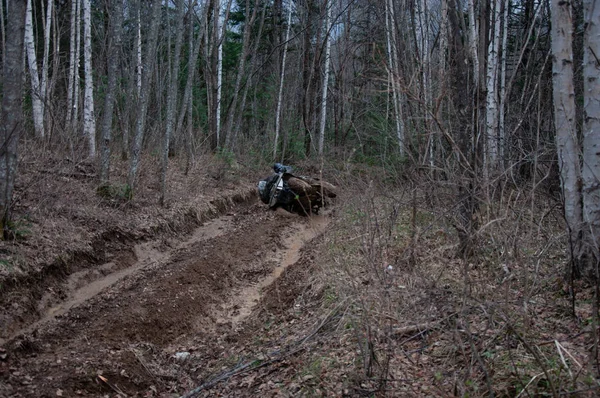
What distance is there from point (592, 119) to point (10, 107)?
6.85 meters

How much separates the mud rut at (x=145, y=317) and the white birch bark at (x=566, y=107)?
152 inches

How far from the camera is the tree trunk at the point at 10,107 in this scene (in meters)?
6.43

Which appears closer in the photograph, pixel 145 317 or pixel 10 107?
pixel 145 317

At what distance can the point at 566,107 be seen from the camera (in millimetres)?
4148

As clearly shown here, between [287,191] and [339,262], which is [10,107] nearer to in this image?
[339,262]

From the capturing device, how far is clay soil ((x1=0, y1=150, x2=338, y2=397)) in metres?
4.58

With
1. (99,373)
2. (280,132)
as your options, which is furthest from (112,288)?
(280,132)

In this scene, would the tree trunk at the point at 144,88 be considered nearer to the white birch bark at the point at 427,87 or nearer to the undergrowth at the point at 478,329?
the white birch bark at the point at 427,87

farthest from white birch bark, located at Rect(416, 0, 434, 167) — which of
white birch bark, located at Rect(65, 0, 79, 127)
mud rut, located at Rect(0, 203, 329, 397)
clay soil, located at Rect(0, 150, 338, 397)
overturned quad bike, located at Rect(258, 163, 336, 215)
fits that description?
white birch bark, located at Rect(65, 0, 79, 127)

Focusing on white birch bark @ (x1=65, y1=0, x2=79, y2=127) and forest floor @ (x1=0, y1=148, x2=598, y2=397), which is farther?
white birch bark @ (x1=65, y1=0, x2=79, y2=127)

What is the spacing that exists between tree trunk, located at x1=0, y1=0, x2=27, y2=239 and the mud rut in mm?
1411

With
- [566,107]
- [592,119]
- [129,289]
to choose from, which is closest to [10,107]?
[129,289]

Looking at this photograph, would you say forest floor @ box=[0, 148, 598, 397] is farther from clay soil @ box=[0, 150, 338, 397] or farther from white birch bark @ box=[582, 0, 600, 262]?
white birch bark @ box=[582, 0, 600, 262]

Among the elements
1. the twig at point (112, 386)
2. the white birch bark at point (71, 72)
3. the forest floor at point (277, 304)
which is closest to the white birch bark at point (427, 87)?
the forest floor at point (277, 304)
